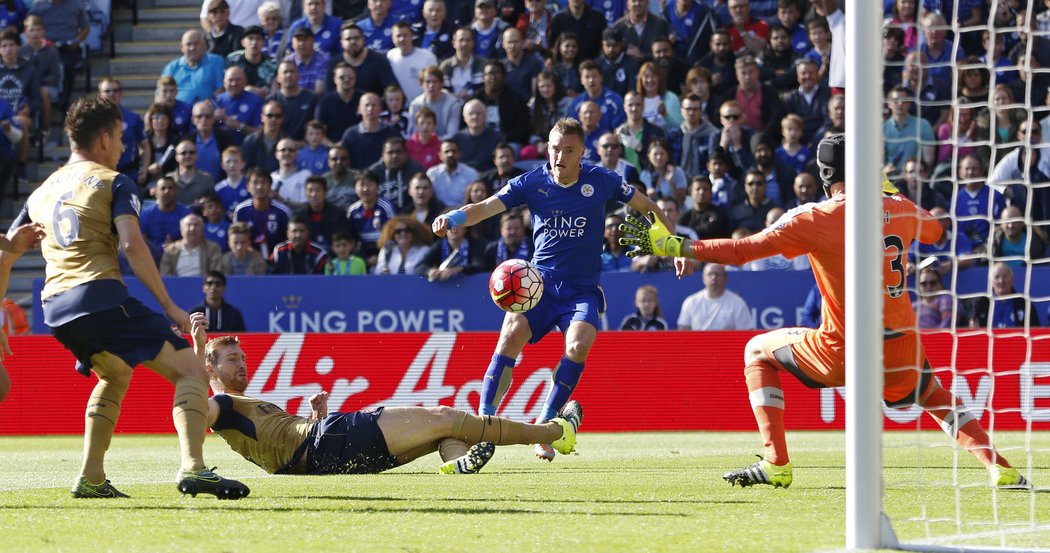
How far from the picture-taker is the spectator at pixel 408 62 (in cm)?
1866

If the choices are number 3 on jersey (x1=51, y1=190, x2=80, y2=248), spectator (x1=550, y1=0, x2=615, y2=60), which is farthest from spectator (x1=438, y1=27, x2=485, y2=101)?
number 3 on jersey (x1=51, y1=190, x2=80, y2=248)

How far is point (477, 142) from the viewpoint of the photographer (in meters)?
17.5

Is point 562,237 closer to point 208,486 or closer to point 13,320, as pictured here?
point 208,486

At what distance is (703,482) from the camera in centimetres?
860

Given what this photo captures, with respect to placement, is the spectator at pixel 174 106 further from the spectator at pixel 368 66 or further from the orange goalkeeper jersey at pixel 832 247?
the orange goalkeeper jersey at pixel 832 247

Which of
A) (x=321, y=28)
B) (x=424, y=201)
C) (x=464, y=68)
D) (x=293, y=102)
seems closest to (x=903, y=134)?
(x=424, y=201)

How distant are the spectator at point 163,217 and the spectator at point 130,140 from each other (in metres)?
1.24

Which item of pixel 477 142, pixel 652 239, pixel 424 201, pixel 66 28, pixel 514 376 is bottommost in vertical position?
pixel 514 376

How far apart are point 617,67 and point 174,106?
572 cm

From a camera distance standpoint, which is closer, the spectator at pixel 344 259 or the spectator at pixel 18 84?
the spectator at pixel 344 259

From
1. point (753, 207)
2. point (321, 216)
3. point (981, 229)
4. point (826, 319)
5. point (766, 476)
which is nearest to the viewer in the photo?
point (826, 319)

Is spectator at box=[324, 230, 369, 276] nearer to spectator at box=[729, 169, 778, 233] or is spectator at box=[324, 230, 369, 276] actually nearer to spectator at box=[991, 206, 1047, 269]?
Result: spectator at box=[729, 169, 778, 233]

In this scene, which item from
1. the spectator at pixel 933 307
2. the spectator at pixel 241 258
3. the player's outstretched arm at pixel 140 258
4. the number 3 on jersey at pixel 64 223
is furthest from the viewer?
the spectator at pixel 241 258

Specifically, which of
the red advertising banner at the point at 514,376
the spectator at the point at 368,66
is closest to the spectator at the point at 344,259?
the red advertising banner at the point at 514,376
